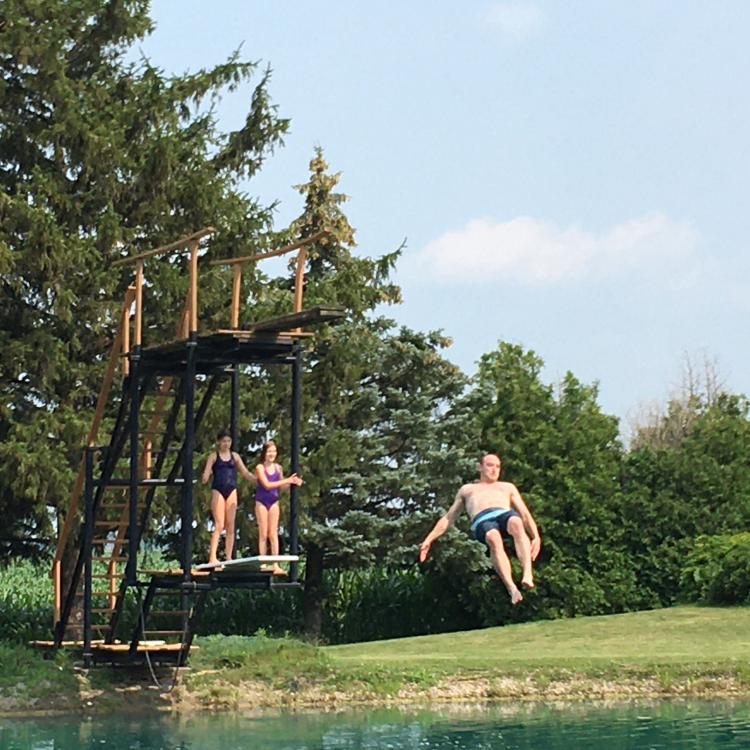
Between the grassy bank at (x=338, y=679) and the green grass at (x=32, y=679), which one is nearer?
the green grass at (x=32, y=679)

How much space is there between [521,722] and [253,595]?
1467cm

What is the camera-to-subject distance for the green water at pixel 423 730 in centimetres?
2012

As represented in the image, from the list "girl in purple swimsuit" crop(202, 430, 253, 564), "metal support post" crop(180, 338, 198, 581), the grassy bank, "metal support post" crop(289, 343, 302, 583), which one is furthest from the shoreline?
"metal support post" crop(180, 338, 198, 581)

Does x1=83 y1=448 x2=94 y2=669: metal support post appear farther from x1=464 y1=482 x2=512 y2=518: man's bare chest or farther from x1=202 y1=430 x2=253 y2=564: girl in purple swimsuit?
x1=464 y1=482 x2=512 y2=518: man's bare chest

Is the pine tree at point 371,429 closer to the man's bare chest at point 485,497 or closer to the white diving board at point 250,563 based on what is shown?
the white diving board at point 250,563

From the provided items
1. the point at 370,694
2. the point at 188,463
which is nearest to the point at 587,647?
the point at 370,694

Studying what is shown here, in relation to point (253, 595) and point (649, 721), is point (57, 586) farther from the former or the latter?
point (253, 595)

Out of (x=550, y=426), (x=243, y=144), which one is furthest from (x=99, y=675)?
(x=550, y=426)

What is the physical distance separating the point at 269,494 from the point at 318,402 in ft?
39.1

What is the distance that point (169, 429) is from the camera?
24.3 m

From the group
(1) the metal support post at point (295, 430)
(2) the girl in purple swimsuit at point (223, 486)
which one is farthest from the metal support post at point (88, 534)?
(1) the metal support post at point (295, 430)

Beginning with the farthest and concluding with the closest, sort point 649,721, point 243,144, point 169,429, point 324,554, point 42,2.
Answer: point 324,554 → point 243,144 → point 42,2 → point 169,429 → point 649,721

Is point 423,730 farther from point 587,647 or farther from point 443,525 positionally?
point 443,525

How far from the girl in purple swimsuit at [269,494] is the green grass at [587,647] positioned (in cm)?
418
